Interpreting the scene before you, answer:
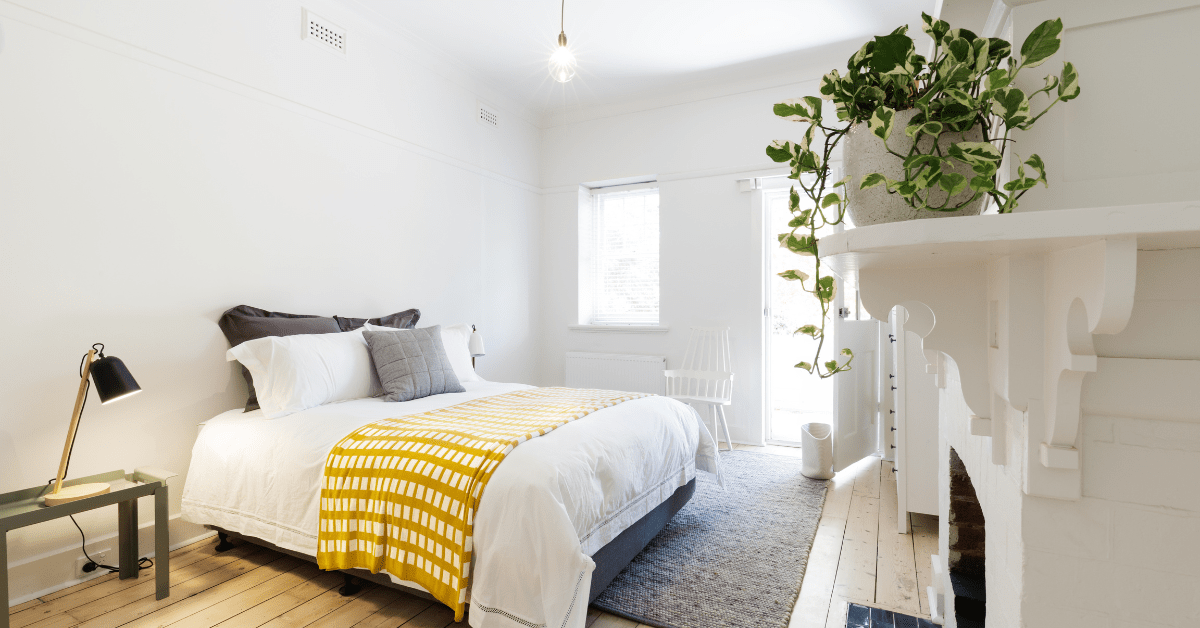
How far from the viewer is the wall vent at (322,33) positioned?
3.21 m

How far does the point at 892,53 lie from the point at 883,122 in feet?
0.36

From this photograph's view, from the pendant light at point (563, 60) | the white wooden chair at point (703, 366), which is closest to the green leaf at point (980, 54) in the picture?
the pendant light at point (563, 60)

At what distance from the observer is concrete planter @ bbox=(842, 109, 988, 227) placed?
72 centimetres

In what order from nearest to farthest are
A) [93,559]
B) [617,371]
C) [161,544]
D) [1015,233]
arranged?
[1015,233] → [161,544] → [93,559] → [617,371]

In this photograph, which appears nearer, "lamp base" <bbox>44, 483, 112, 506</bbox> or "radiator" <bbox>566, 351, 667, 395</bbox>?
"lamp base" <bbox>44, 483, 112, 506</bbox>

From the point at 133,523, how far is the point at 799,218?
9.12 feet

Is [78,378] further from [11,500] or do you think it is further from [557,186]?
[557,186]

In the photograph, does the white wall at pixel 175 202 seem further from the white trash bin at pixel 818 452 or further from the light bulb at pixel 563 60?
the white trash bin at pixel 818 452

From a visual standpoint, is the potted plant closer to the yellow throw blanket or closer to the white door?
the yellow throw blanket

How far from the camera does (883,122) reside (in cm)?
70

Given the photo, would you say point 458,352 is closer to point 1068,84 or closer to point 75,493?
point 75,493

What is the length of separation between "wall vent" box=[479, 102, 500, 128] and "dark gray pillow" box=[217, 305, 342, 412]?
7.76 ft

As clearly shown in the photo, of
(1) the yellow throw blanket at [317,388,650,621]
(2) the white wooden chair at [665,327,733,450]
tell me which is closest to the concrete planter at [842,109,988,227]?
(1) the yellow throw blanket at [317,388,650,621]

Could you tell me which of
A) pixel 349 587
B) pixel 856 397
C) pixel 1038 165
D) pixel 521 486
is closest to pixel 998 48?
pixel 1038 165
